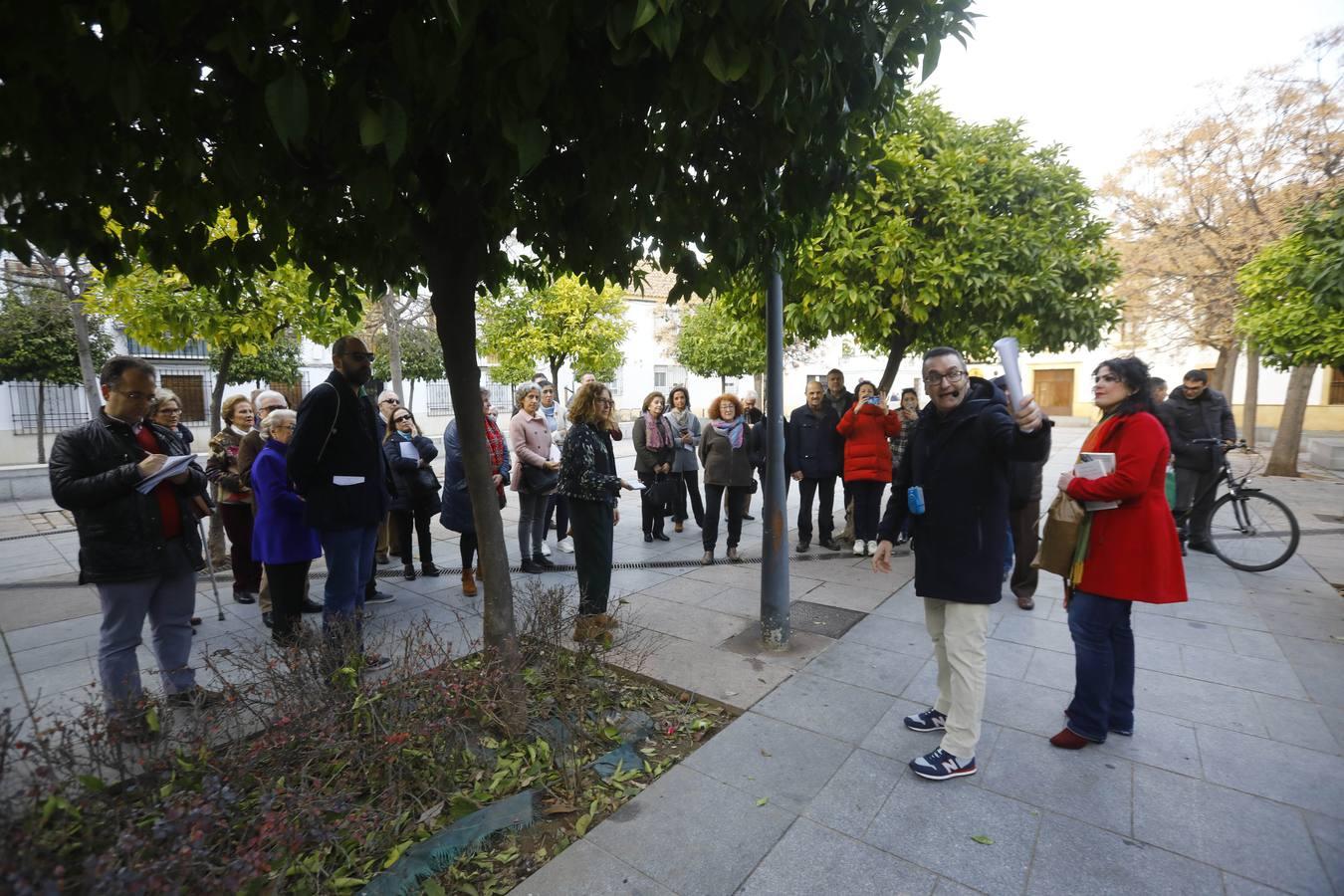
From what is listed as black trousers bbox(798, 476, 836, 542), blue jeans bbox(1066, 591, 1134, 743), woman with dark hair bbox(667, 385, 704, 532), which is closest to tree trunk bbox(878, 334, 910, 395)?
black trousers bbox(798, 476, 836, 542)

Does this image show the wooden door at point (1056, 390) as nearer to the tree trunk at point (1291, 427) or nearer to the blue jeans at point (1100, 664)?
the tree trunk at point (1291, 427)

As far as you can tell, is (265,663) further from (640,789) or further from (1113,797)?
(1113,797)

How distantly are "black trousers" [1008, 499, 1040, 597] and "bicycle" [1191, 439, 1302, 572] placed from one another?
2.95 m

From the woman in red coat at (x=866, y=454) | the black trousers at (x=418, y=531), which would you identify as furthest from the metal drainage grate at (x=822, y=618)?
the black trousers at (x=418, y=531)

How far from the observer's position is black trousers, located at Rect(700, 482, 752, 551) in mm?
6914

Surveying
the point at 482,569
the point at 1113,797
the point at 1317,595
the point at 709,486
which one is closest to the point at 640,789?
the point at 482,569

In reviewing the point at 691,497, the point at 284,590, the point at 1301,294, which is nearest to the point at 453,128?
the point at 284,590

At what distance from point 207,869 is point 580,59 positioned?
112 inches

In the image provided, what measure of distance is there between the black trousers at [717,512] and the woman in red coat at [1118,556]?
3.87 metres

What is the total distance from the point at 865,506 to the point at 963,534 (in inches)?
162

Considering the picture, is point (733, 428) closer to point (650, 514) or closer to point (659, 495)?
point (659, 495)

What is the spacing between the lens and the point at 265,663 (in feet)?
9.48

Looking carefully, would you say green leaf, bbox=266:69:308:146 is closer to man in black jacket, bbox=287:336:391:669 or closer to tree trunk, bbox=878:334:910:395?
man in black jacket, bbox=287:336:391:669

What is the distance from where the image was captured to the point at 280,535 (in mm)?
4406
